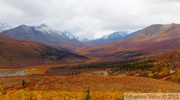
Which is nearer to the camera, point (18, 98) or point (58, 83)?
point (18, 98)

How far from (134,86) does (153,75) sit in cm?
5048

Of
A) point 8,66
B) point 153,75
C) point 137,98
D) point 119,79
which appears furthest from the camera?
point 8,66

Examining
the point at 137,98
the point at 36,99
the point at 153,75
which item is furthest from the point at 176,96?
the point at 153,75

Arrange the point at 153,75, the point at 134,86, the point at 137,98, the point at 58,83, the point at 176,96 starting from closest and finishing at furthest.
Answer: the point at 137,98 → the point at 176,96 → the point at 134,86 → the point at 58,83 → the point at 153,75

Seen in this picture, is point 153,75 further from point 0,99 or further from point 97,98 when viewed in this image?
point 0,99

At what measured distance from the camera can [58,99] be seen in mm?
28297

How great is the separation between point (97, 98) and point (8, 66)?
180746 millimetres

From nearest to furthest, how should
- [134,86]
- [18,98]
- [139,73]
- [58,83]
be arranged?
[18,98]
[134,86]
[58,83]
[139,73]

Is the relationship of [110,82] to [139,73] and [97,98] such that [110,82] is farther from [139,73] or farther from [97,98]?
[139,73]

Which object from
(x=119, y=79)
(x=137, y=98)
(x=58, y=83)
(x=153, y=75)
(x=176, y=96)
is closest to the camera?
(x=137, y=98)

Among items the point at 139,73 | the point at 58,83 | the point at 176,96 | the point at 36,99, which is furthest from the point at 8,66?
the point at 176,96

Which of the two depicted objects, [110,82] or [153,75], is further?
[153,75]

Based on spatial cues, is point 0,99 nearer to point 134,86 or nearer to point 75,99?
point 75,99

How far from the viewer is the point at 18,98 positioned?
29609 millimetres
